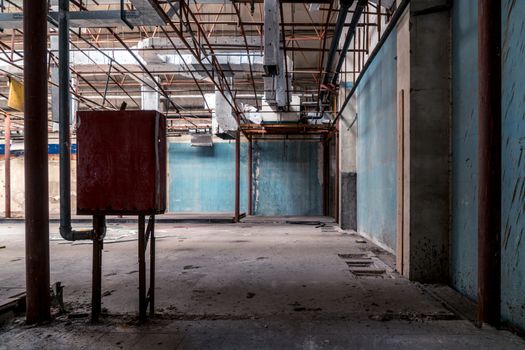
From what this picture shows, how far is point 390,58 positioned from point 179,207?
11.9m

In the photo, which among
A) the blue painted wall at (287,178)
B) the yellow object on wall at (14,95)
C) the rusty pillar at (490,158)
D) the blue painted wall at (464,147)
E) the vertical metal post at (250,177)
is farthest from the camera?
the blue painted wall at (287,178)

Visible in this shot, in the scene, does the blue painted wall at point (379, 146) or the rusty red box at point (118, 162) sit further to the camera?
the blue painted wall at point (379, 146)

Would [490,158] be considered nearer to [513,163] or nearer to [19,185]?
[513,163]

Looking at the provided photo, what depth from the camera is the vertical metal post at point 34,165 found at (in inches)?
122

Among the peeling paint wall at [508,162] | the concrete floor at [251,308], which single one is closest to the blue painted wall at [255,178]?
the concrete floor at [251,308]

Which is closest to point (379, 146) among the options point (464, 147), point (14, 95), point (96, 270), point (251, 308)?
point (464, 147)

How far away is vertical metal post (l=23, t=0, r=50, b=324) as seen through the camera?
A: 3092mm

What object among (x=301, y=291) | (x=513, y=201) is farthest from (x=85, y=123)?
(x=513, y=201)

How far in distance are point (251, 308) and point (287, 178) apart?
41.4 feet

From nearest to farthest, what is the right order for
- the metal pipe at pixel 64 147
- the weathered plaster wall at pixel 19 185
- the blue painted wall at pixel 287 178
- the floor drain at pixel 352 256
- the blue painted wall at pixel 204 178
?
the metal pipe at pixel 64 147 → the floor drain at pixel 352 256 → the blue painted wall at pixel 287 178 → the blue painted wall at pixel 204 178 → the weathered plaster wall at pixel 19 185

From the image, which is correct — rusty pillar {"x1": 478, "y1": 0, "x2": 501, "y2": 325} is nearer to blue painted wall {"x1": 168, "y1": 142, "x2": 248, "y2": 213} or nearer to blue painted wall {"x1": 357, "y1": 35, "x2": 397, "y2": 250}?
blue painted wall {"x1": 357, "y1": 35, "x2": 397, "y2": 250}

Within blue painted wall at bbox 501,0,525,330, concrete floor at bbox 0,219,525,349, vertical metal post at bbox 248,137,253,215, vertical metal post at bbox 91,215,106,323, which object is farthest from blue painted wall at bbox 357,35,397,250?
vertical metal post at bbox 248,137,253,215

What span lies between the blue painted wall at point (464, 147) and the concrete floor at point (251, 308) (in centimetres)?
50

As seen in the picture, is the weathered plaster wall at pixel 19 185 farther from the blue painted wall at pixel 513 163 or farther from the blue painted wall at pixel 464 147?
the blue painted wall at pixel 513 163
